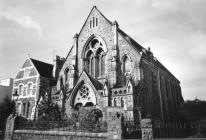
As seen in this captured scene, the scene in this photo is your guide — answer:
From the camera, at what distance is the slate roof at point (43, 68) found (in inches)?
1565

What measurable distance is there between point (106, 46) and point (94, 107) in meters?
10.2

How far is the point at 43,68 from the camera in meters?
41.9

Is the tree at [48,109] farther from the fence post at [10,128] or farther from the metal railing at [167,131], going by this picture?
the metal railing at [167,131]

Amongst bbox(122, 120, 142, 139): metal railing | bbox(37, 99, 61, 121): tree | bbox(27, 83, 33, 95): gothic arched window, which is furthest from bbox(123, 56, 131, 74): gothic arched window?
bbox(27, 83, 33, 95): gothic arched window

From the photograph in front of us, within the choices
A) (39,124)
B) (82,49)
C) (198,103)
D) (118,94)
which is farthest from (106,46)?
(198,103)

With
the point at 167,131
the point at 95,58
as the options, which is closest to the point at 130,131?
the point at 167,131

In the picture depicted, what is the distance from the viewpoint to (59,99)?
108 feet

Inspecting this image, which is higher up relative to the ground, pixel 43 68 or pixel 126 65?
pixel 43 68

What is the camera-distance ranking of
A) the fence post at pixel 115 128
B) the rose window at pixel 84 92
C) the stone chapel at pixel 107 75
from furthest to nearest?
the rose window at pixel 84 92
the stone chapel at pixel 107 75
the fence post at pixel 115 128

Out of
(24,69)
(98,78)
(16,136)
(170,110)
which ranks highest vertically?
(24,69)

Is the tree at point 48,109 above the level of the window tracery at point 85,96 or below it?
below

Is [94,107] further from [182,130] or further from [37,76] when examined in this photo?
[37,76]

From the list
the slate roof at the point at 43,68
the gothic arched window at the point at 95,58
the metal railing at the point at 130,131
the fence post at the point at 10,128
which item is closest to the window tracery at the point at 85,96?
the gothic arched window at the point at 95,58

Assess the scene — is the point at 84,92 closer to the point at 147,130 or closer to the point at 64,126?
the point at 64,126
